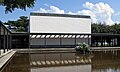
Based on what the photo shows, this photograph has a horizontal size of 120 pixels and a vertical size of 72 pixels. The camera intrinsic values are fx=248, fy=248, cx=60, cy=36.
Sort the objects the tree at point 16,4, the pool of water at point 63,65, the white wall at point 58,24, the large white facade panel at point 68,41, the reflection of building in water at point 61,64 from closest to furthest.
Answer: the tree at point 16,4
the pool of water at point 63,65
the reflection of building in water at point 61,64
the white wall at point 58,24
the large white facade panel at point 68,41

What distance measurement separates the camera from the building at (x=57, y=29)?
4391cm

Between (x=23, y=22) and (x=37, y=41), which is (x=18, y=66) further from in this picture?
(x=23, y=22)

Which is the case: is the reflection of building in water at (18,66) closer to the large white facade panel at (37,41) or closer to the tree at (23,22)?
the large white facade panel at (37,41)

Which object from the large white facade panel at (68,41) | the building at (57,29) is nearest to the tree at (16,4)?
the building at (57,29)

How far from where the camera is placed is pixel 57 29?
150 feet

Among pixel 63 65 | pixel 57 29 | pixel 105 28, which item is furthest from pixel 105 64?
pixel 105 28

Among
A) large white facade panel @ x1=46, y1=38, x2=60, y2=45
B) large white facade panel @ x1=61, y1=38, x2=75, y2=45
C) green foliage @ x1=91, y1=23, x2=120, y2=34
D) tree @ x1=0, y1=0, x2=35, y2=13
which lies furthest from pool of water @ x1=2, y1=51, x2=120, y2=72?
green foliage @ x1=91, y1=23, x2=120, y2=34

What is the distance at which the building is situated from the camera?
1729 inches

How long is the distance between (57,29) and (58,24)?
959 mm

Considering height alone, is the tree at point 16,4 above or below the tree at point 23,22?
below

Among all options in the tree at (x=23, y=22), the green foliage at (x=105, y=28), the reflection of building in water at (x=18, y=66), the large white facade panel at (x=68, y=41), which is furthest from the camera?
the tree at (x=23, y=22)

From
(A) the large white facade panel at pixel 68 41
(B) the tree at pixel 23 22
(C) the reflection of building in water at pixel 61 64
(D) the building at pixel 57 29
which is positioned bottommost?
(C) the reflection of building in water at pixel 61 64

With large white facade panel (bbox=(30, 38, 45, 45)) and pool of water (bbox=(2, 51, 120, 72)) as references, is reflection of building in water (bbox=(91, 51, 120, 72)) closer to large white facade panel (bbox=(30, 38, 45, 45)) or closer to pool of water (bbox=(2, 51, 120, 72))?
pool of water (bbox=(2, 51, 120, 72))

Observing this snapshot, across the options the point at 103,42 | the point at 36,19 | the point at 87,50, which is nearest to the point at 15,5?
the point at 87,50
